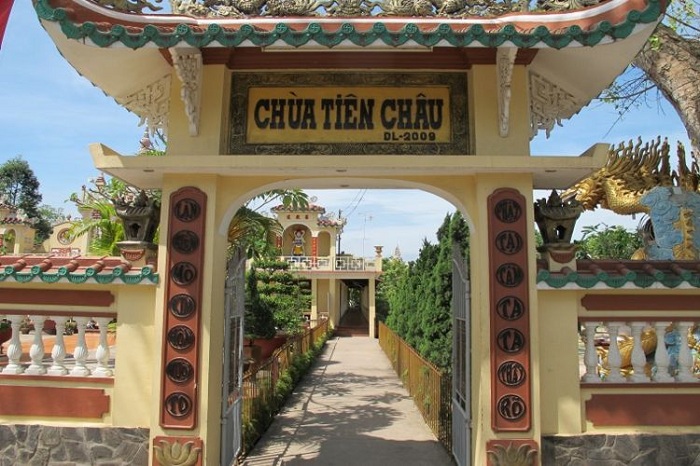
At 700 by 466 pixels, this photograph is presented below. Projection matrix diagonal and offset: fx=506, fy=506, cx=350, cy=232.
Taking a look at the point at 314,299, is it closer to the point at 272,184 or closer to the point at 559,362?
the point at 272,184

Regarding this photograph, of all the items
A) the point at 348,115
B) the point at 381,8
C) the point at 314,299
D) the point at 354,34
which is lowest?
the point at 314,299

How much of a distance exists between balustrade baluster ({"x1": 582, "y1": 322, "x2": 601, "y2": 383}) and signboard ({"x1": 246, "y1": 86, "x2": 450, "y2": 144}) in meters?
2.27

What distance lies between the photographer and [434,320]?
382 inches

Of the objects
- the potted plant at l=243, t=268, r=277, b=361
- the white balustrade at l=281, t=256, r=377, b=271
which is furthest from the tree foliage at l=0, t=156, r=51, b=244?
the potted plant at l=243, t=268, r=277, b=361

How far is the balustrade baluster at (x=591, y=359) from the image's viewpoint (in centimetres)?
477

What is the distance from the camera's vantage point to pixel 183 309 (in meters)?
4.69

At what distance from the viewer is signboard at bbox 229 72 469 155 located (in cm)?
491

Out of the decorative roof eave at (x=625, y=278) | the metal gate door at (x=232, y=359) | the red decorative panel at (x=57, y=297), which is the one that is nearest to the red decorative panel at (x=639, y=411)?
the decorative roof eave at (x=625, y=278)

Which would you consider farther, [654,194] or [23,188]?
[23,188]

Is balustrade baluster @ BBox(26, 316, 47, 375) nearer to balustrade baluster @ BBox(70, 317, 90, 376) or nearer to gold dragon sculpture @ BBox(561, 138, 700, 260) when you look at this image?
balustrade baluster @ BBox(70, 317, 90, 376)

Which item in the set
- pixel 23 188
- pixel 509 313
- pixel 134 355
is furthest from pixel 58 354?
pixel 23 188

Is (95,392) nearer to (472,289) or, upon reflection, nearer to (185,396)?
(185,396)

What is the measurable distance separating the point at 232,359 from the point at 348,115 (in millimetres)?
3084

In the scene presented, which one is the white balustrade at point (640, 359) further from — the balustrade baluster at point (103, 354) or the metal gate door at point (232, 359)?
the balustrade baluster at point (103, 354)
